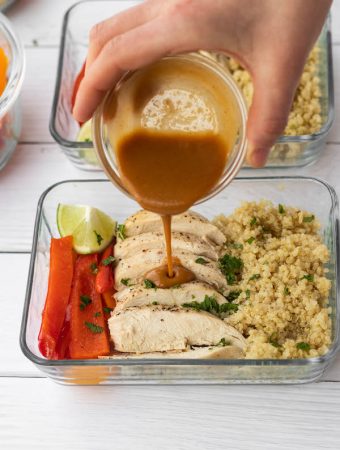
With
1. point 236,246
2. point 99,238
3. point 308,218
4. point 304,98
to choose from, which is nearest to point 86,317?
point 99,238

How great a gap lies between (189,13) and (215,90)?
369mm

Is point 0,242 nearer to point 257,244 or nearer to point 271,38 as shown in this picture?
point 257,244

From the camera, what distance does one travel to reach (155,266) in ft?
8.40

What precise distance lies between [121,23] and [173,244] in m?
0.85

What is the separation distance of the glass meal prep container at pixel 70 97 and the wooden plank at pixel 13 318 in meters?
0.44

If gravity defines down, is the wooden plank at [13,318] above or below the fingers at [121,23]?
below

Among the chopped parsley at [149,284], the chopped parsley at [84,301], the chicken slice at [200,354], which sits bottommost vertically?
the chicken slice at [200,354]

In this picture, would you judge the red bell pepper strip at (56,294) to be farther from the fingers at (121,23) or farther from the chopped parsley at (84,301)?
the fingers at (121,23)

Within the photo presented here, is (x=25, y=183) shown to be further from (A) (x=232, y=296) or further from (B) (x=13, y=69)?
(A) (x=232, y=296)

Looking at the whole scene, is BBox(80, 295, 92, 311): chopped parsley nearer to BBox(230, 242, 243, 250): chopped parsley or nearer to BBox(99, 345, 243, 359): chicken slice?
BBox(99, 345, 243, 359): chicken slice

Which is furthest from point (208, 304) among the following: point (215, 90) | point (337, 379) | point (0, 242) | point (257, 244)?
point (0, 242)

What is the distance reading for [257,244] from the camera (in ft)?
8.50

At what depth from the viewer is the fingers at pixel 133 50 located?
1.83 metres

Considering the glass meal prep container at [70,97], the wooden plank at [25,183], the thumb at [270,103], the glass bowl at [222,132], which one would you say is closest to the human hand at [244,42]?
the thumb at [270,103]
